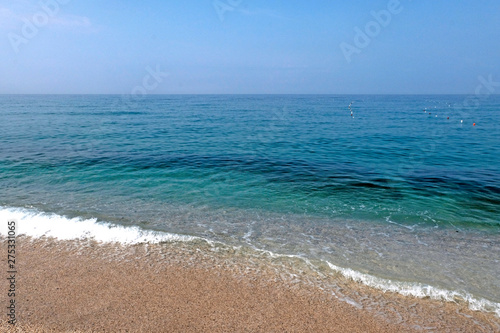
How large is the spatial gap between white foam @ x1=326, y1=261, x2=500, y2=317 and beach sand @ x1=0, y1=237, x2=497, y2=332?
0.28m

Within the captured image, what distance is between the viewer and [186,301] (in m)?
7.21

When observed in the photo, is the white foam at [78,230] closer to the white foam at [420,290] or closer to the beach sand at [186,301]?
the beach sand at [186,301]

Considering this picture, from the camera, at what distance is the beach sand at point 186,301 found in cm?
645

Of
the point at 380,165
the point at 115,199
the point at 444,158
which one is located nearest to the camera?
the point at 115,199

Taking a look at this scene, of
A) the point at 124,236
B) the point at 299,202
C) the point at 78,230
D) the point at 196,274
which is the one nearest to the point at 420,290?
the point at 196,274

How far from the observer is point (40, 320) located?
254 inches

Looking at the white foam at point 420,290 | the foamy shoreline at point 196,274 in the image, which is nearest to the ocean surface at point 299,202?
the white foam at point 420,290

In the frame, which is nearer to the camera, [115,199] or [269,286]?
[269,286]

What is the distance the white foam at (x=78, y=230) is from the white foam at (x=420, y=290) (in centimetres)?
538

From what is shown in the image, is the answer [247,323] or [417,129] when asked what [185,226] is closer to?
[247,323]

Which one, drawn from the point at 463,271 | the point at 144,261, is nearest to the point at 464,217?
the point at 463,271

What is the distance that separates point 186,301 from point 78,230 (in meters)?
5.99

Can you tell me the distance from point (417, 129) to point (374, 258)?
124ft

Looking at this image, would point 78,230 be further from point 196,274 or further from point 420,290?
point 420,290
